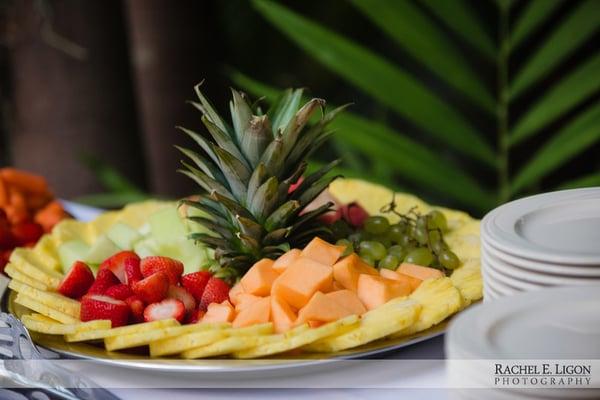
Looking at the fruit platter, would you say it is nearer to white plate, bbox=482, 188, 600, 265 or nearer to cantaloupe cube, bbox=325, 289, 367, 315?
cantaloupe cube, bbox=325, 289, 367, 315

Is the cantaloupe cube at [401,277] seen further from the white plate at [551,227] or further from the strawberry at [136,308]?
the strawberry at [136,308]

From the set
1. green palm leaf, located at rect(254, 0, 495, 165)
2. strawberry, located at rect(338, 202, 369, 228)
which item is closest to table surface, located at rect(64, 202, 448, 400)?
strawberry, located at rect(338, 202, 369, 228)

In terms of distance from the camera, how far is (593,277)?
831 mm

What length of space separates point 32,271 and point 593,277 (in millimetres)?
890

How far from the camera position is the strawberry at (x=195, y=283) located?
45.8 inches

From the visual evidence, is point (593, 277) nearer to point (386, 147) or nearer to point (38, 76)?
point (386, 147)

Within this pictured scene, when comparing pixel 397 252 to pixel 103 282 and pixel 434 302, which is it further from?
pixel 103 282

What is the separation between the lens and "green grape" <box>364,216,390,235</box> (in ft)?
4.26

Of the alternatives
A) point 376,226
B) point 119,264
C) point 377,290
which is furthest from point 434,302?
point 119,264

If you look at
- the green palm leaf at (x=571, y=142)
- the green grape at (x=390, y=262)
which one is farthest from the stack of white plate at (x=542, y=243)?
the green palm leaf at (x=571, y=142)

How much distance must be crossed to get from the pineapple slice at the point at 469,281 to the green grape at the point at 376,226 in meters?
0.16

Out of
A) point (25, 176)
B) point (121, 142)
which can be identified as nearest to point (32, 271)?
point (25, 176)

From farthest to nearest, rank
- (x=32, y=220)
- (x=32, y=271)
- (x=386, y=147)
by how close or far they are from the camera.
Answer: (x=386, y=147) → (x=32, y=220) → (x=32, y=271)

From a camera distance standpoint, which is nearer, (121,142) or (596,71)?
(596,71)
